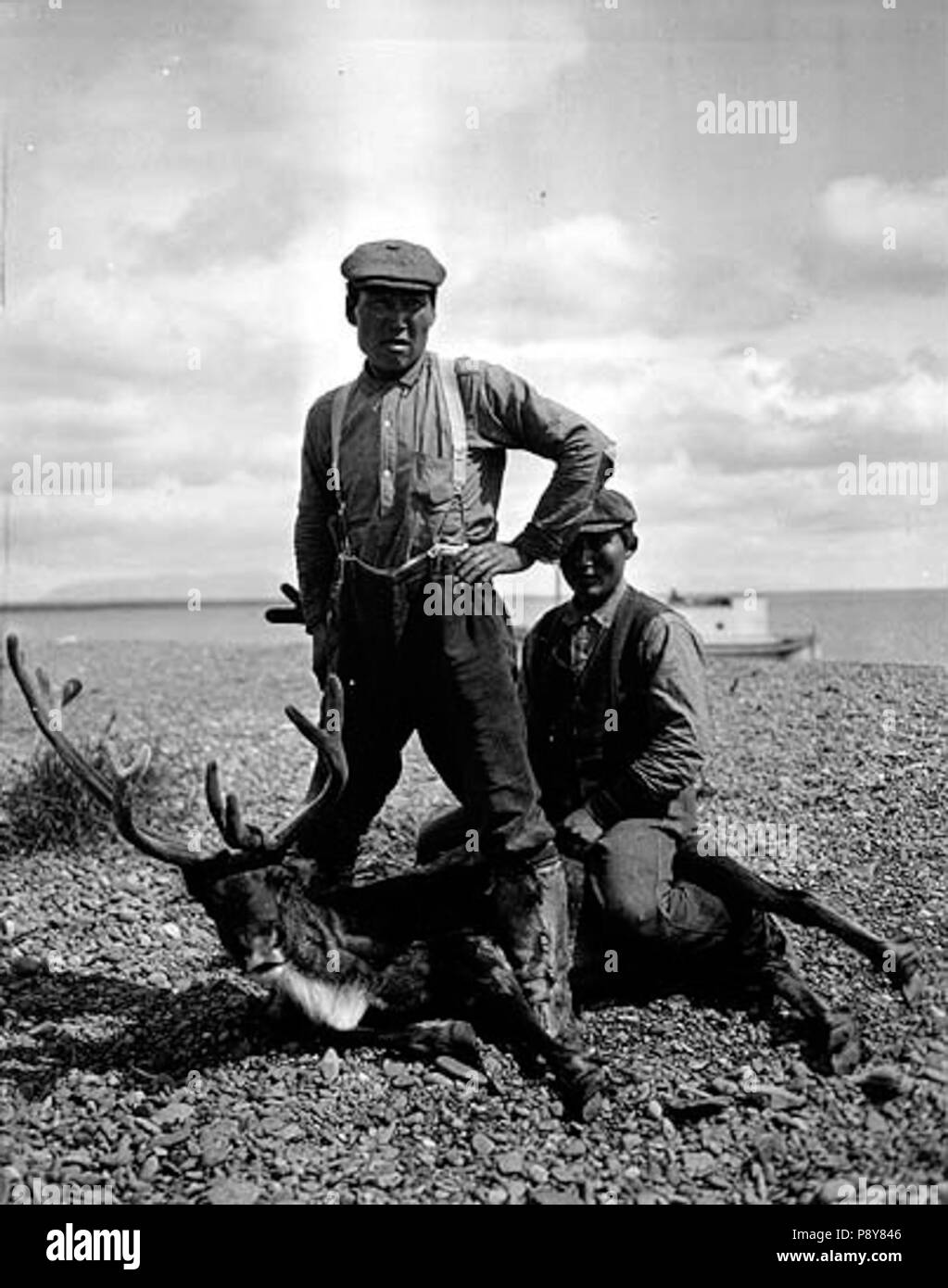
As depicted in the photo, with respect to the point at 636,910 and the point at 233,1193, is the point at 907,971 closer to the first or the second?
the point at 636,910

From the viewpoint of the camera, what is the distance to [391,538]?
5.06 m

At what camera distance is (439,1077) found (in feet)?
16.8

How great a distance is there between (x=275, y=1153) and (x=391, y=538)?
1.78m

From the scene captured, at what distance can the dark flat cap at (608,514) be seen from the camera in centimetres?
561

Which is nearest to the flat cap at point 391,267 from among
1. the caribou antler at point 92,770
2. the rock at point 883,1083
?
the caribou antler at point 92,770

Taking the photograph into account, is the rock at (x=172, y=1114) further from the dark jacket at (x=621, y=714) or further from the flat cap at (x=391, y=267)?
the flat cap at (x=391, y=267)

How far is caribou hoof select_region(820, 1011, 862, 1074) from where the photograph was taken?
4.98 metres

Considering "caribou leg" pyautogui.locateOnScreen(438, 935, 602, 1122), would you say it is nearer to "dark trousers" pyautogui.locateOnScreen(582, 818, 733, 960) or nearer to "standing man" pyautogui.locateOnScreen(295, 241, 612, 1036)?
"standing man" pyautogui.locateOnScreen(295, 241, 612, 1036)

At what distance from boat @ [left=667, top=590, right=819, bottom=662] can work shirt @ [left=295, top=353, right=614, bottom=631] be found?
36.5 ft

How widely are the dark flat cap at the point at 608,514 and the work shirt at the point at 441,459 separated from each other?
405mm

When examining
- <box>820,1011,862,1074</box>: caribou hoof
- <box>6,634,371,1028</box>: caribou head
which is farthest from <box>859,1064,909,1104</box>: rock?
<box>6,634,371,1028</box>: caribou head

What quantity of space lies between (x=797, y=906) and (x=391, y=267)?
234cm

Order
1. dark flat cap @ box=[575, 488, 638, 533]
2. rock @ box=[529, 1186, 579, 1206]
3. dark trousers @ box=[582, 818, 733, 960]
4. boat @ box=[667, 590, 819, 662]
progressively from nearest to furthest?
1. rock @ box=[529, 1186, 579, 1206]
2. dark trousers @ box=[582, 818, 733, 960]
3. dark flat cap @ box=[575, 488, 638, 533]
4. boat @ box=[667, 590, 819, 662]
